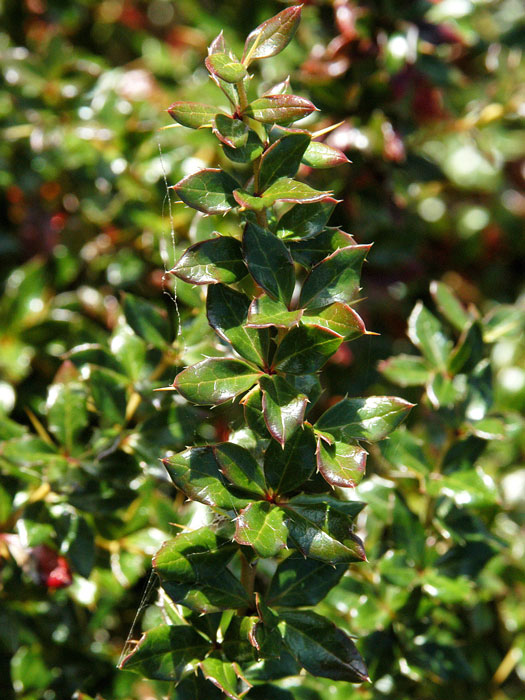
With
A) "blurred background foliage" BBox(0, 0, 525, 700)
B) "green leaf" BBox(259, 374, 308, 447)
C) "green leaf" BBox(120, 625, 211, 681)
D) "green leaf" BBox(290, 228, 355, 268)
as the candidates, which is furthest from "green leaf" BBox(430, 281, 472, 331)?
"green leaf" BBox(120, 625, 211, 681)

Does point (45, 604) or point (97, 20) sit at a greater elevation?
point (97, 20)

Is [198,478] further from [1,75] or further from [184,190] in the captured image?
[1,75]

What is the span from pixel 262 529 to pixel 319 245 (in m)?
0.31

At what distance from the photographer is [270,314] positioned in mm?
681

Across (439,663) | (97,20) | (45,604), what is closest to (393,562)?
(439,663)

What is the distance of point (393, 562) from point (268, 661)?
0.26 meters

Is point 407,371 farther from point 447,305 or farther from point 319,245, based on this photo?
point 319,245

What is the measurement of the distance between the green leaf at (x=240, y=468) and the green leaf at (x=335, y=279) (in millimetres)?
172

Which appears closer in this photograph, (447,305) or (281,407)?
(281,407)

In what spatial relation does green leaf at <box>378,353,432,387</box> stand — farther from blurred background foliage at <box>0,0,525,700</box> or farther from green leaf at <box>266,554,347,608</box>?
green leaf at <box>266,554,347,608</box>

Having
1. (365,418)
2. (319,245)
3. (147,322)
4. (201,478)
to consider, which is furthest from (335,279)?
(147,322)

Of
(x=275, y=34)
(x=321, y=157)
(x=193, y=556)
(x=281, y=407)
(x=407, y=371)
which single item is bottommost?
(x=407, y=371)

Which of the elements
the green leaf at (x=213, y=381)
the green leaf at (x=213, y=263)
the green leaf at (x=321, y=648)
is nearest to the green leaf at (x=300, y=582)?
the green leaf at (x=321, y=648)

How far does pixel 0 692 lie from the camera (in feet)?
3.31
